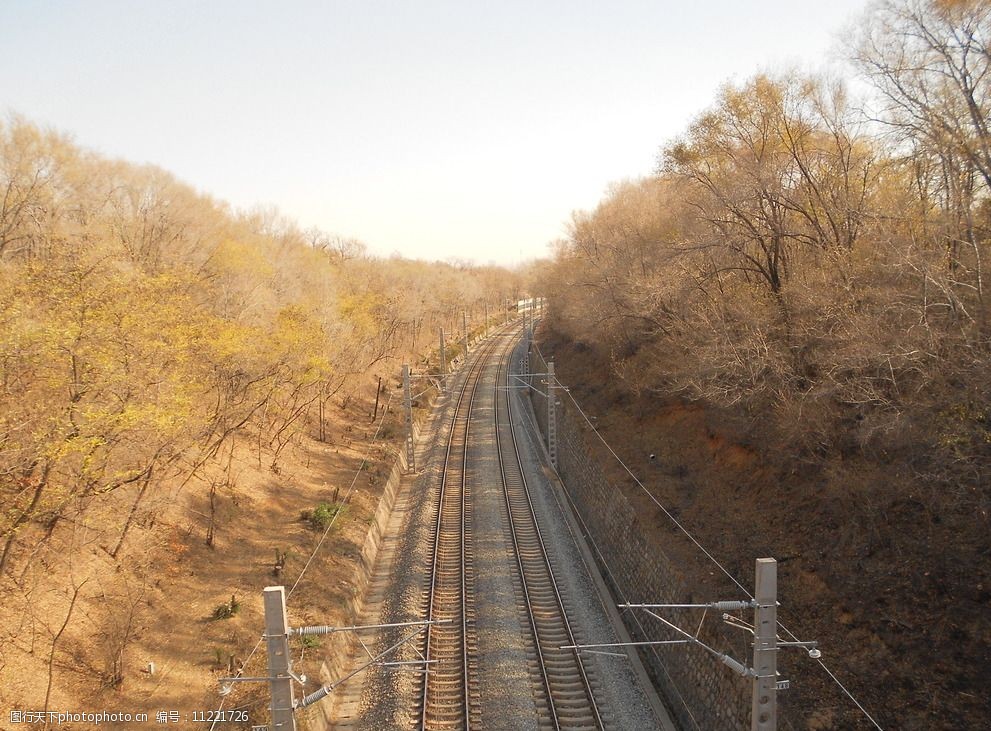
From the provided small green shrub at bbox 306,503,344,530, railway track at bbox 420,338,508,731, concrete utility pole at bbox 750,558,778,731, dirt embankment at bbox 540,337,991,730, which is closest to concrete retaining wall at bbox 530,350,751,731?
dirt embankment at bbox 540,337,991,730

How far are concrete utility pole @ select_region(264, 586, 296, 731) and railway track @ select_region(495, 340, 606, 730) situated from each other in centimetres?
633

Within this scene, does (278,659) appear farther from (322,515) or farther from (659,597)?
(322,515)

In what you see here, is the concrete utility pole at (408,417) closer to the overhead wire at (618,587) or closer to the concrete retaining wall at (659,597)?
the overhead wire at (618,587)

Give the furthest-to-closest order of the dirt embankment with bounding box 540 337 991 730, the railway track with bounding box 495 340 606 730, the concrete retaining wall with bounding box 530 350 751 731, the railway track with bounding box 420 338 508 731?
1. the railway track with bounding box 420 338 508 731
2. the railway track with bounding box 495 340 606 730
3. the concrete retaining wall with bounding box 530 350 751 731
4. the dirt embankment with bounding box 540 337 991 730

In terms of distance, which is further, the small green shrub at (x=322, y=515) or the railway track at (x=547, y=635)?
the small green shrub at (x=322, y=515)

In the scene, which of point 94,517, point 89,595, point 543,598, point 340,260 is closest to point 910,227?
point 543,598

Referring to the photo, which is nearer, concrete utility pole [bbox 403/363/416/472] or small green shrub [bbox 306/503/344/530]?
small green shrub [bbox 306/503/344/530]

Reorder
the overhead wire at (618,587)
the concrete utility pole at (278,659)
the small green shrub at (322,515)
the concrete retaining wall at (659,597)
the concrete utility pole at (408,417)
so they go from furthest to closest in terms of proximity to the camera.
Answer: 1. the concrete utility pole at (408,417)
2. the small green shrub at (322,515)
3. the overhead wire at (618,587)
4. the concrete retaining wall at (659,597)
5. the concrete utility pole at (278,659)

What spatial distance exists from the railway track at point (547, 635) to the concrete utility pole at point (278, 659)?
6329 millimetres

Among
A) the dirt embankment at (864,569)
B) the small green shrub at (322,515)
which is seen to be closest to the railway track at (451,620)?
the small green shrub at (322,515)

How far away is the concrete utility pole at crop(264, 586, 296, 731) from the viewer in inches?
265

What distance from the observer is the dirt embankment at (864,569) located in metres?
8.52

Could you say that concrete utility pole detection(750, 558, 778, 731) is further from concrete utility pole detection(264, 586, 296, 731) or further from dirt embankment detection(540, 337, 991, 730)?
concrete utility pole detection(264, 586, 296, 731)

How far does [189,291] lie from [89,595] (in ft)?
32.3
